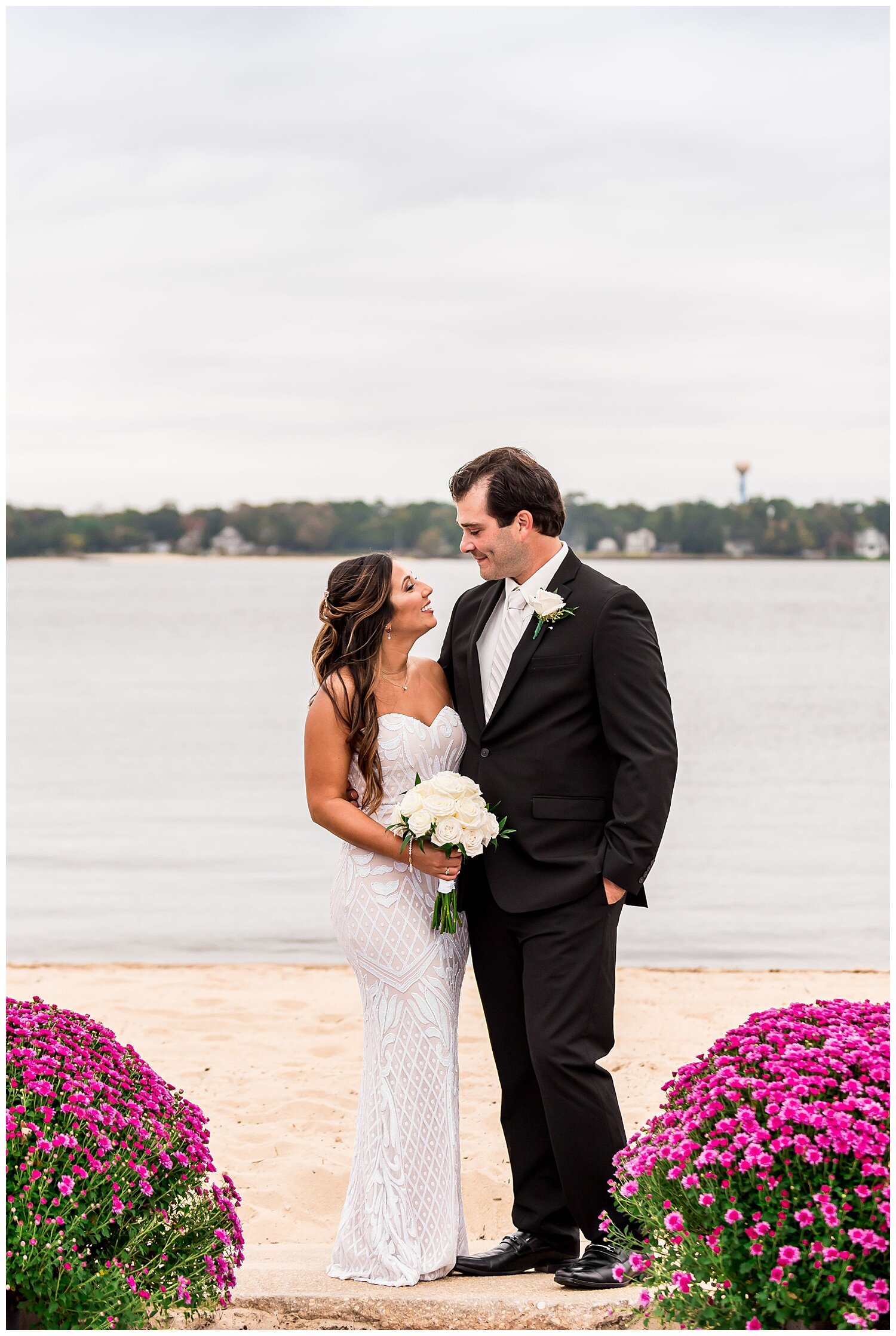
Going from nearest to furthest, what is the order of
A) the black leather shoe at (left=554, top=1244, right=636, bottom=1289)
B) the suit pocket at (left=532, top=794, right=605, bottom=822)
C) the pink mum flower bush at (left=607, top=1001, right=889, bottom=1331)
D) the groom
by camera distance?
the pink mum flower bush at (left=607, top=1001, right=889, bottom=1331) → the black leather shoe at (left=554, top=1244, right=636, bottom=1289) → the groom → the suit pocket at (left=532, top=794, right=605, bottom=822)

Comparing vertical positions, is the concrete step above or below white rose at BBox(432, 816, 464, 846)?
below

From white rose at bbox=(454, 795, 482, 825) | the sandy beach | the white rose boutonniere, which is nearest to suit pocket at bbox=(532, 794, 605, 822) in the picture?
white rose at bbox=(454, 795, 482, 825)

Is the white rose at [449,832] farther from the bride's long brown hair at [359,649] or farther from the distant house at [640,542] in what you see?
the distant house at [640,542]

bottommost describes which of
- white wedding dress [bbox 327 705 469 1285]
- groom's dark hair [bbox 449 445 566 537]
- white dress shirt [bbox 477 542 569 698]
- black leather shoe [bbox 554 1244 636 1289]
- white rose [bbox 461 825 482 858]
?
black leather shoe [bbox 554 1244 636 1289]

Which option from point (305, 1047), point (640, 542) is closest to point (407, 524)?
point (640, 542)

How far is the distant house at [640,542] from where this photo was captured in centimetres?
5688

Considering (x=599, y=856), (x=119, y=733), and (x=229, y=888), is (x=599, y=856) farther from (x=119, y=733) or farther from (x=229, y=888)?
(x=119, y=733)

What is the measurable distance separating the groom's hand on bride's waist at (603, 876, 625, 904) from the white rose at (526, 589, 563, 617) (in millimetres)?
841

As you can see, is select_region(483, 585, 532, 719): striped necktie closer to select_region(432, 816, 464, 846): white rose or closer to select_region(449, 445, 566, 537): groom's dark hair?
select_region(449, 445, 566, 537): groom's dark hair

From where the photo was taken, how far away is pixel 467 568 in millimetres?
98438

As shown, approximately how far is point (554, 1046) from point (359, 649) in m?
1.37

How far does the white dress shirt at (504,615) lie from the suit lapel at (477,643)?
14 mm

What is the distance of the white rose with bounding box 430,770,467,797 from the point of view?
4070 mm

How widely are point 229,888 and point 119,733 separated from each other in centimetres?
2010
